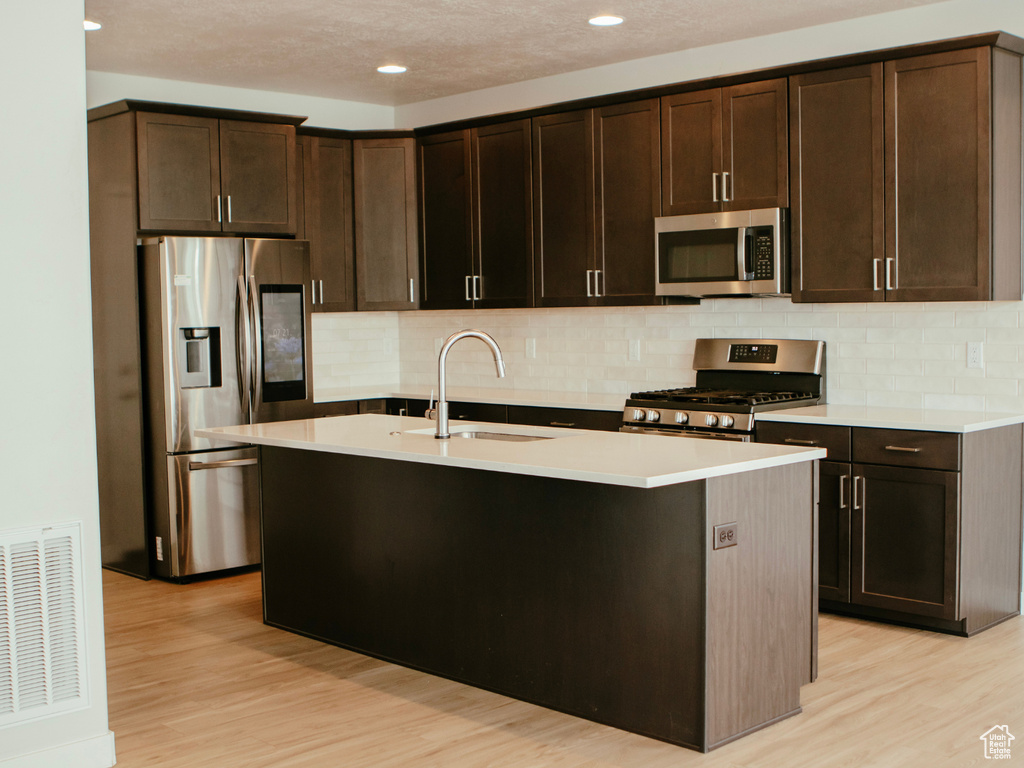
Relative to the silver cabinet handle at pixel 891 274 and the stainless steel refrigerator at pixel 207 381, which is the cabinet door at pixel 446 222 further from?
the silver cabinet handle at pixel 891 274

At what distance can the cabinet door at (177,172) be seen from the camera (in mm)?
5250

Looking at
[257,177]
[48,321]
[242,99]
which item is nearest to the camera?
[48,321]

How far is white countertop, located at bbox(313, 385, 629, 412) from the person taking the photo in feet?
17.8

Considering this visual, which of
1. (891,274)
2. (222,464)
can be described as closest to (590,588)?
(891,274)

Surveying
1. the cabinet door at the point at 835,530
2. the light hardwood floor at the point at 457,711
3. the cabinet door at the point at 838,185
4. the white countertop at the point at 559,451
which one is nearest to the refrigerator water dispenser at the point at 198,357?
the white countertop at the point at 559,451

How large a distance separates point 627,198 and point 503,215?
873mm

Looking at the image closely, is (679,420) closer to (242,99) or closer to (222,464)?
(222,464)

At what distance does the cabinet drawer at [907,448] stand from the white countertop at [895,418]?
3 centimetres

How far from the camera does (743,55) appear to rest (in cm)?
527

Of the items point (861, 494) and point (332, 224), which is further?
point (332, 224)

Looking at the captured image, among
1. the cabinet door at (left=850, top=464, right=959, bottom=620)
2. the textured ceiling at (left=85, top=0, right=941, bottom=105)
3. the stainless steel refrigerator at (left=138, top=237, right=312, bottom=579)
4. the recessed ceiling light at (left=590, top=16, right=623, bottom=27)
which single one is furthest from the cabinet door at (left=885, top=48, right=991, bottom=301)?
the stainless steel refrigerator at (left=138, top=237, right=312, bottom=579)

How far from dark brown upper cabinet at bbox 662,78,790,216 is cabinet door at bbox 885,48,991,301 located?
537mm

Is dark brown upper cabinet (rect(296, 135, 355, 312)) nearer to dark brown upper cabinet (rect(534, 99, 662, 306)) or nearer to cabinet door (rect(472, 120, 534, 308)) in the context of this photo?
cabinet door (rect(472, 120, 534, 308))

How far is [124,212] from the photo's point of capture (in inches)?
210
